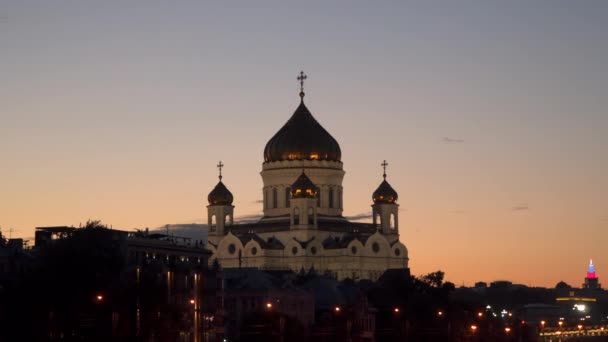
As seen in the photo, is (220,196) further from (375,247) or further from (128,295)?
(128,295)

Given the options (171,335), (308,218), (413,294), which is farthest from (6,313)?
(308,218)

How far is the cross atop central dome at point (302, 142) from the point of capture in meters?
184

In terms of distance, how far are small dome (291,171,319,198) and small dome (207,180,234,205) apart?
36.0 ft

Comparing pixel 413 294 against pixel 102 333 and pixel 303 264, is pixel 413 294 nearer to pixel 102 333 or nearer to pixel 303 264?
pixel 303 264

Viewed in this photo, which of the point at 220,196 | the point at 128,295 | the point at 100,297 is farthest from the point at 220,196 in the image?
the point at 100,297

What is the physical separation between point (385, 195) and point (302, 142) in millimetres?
9774

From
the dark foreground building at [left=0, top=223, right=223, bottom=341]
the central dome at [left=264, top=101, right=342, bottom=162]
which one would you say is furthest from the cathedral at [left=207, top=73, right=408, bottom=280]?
the dark foreground building at [left=0, top=223, right=223, bottom=341]

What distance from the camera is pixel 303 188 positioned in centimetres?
17762

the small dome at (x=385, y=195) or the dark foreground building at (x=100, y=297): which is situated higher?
the small dome at (x=385, y=195)

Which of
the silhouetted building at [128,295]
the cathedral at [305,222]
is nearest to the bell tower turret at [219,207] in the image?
the cathedral at [305,222]

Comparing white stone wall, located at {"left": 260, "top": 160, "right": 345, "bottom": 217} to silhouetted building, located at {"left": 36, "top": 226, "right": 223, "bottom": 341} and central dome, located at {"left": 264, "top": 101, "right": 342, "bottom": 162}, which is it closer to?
central dome, located at {"left": 264, "top": 101, "right": 342, "bottom": 162}

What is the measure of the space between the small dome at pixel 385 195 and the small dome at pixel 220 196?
14.1 metres

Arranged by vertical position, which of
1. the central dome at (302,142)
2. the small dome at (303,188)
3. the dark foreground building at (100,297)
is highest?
the central dome at (302,142)

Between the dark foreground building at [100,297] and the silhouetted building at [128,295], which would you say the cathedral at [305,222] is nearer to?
the silhouetted building at [128,295]
